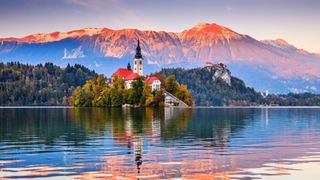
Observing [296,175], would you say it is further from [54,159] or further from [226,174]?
[54,159]

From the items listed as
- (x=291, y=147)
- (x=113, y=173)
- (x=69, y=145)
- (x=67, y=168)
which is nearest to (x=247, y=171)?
(x=113, y=173)

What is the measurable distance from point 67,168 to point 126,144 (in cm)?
1520

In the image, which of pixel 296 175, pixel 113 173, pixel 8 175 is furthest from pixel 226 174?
pixel 8 175

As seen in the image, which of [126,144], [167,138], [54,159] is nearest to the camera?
[54,159]

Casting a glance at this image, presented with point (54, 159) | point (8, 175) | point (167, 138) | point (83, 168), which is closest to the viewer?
point (8, 175)

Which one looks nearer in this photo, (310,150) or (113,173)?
(113,173)

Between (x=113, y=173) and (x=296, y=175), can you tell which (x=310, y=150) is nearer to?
(x=296, y=175)

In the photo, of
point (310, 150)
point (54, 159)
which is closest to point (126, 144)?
point (54, 159)

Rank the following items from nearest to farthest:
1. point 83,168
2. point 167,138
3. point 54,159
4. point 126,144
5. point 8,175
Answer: point 8,175, point 83,168, point 54,159, point 126,144, point 167,138

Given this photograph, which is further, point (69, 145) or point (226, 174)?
point (69, 145)

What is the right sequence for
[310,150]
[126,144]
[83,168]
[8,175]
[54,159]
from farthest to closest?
1. [126,144]
2. [310,150]
3. [54,159]
4. [83,168]
5. [8,175]

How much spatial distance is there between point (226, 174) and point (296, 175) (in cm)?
376

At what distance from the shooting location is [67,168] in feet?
105

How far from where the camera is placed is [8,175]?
29.8 metres
